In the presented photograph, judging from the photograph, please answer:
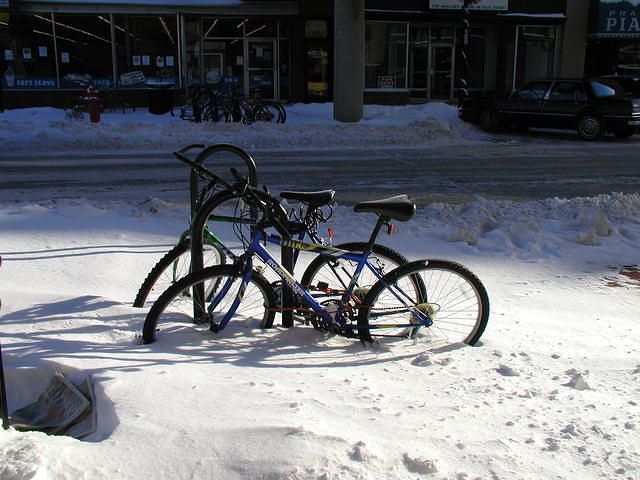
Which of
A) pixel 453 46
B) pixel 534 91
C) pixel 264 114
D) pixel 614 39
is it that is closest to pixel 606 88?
pixel 534 91

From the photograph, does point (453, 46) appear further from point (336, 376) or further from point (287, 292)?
point (336, 376)

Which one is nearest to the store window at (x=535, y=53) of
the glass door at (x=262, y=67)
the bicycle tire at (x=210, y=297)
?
the glass door at (x=262, y=67)

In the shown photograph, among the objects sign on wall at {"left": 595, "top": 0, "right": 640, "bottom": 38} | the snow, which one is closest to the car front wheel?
sign on wall at {"left": 595, "top": 0, "right": 640, "bottom": 38}

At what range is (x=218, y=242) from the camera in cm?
465

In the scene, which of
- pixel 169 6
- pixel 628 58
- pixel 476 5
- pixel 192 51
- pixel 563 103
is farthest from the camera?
pixel 628 58

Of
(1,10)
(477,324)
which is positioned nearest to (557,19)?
(1,10)

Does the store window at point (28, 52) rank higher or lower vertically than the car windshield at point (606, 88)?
higher

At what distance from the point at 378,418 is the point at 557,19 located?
27051 mm

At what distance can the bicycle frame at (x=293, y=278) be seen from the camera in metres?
4.13

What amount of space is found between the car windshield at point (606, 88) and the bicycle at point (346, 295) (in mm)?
15701

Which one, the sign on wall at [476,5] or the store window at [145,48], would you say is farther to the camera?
the sign on wall at [476,5]

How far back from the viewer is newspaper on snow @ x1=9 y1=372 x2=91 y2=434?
322cm

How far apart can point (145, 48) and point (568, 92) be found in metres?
14.3

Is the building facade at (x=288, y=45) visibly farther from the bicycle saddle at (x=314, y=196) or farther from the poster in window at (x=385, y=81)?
the bicycle saddle at (x=314, y=196)
